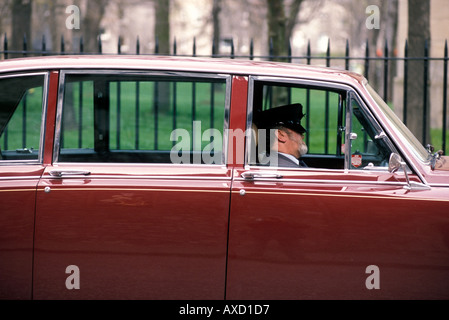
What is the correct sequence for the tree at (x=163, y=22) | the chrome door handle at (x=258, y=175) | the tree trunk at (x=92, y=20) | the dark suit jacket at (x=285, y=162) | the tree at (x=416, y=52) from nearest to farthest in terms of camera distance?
the chrome door handle at (x=258, y=175)
the dark suit jacket at (x=285, y=162)
the tree at (x=416, y=52)
the tree at (x=163, y=22)
the tree trunk at (x=92, y=20)

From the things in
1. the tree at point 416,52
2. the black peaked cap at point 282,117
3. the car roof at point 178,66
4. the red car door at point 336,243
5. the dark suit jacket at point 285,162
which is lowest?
the red car door at point 336,243

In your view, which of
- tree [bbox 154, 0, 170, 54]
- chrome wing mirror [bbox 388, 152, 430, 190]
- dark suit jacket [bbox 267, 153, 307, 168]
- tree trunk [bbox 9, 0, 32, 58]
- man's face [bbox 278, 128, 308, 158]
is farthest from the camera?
tree [bbox 154, 0, 170, 54]

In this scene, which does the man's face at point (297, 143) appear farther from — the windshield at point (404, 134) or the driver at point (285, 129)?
the windshield at point (404, 134)

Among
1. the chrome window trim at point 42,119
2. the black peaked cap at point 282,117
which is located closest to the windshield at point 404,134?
the black peaked cap at point 282,117

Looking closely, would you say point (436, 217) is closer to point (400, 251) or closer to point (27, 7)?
point (400, 251)

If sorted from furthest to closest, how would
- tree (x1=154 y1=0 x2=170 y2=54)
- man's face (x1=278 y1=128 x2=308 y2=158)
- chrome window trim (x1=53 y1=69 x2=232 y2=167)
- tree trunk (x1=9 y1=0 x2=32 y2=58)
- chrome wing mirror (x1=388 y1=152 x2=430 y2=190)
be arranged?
tree (x1=154 y1=0 x2=170 y2=54) → tree trunk (x1=9 y1=0 x2=32 y2=58) → man's face (x1=278 y1=128 x2=308 y2=158) → chrome window trim (x1=53 y1=69 x2=232 y2=167) → chrome wing mirror (x1=388 y1=152 x2=430 y2=190)

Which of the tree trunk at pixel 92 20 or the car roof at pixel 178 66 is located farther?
the tree trunk at pixel 92 20

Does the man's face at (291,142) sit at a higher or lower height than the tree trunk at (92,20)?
lower

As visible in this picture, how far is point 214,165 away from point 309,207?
0.64 meters

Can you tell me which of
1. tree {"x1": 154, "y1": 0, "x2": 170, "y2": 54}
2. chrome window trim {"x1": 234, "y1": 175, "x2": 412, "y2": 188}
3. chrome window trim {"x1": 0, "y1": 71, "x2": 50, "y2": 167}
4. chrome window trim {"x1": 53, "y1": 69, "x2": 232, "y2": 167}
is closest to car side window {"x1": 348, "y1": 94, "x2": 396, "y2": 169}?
chrome window trim {"x1": 234, "y1": 175, "x2": 412, "y2": 188}

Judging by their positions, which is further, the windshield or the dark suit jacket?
the dark suit jacket

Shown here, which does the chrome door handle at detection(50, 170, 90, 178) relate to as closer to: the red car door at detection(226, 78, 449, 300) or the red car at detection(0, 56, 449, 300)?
the red car at detection(0, 56, 449, 300)

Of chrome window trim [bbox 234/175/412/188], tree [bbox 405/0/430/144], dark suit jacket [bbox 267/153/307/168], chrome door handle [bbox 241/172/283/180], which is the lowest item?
chrome window trim [bbox 234/175/412/188]
